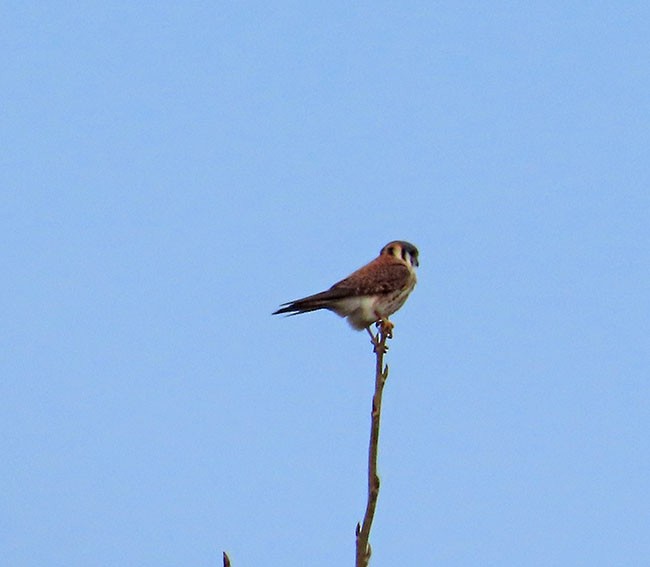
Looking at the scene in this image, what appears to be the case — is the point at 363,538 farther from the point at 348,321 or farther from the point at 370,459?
the point at 348,321

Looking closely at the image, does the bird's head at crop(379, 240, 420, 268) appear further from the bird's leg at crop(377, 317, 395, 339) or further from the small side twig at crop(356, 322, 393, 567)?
the small side twig at crop(356, 322, 393, 567)

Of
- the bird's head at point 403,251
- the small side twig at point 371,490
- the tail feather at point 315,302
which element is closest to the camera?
the small side twig at point 371,490

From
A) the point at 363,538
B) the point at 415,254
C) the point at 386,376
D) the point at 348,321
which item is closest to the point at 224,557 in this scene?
the point at 363,538

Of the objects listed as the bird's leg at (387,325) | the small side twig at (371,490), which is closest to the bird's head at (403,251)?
the bird's leg at (387,325)

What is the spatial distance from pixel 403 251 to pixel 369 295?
3.85 feet

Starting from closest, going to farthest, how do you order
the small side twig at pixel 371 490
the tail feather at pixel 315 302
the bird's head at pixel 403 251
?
the small side twig at pixel 371 490 → the tail feather at pixel 315 302 → the bird's head at pixel 403 251

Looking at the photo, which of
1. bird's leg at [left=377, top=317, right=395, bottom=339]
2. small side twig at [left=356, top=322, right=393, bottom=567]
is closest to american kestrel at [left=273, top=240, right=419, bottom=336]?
bird's leg at [left=377, top=317, right=395, bottom=339]

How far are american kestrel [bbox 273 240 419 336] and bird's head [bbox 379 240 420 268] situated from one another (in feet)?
0.66

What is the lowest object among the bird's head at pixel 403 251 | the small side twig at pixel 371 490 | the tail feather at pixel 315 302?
the small side twig at pixel 371 490

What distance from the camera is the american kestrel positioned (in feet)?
23.4

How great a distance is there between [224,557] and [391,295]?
5.69 m

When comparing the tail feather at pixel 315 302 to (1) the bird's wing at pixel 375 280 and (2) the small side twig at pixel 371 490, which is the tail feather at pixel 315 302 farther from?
(2) the small side twig at pixel 371 490

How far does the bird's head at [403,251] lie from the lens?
8.48m

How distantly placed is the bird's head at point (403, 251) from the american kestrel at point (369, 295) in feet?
0.66
